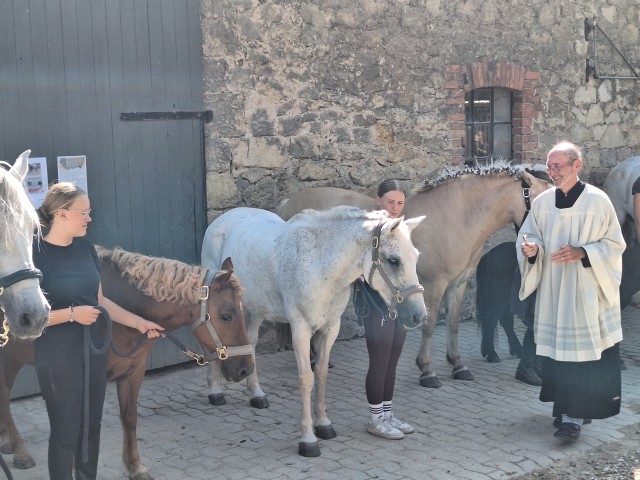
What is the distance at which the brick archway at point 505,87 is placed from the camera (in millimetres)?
9266

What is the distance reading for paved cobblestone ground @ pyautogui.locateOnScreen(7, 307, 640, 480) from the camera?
5285 mm

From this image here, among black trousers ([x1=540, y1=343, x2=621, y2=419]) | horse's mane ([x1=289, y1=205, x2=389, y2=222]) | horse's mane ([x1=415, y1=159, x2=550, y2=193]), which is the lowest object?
black trousers ([x1=540, y1=343, x2=621, y2=419])

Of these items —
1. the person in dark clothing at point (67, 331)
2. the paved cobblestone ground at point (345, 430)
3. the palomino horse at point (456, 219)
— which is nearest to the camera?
the person in dark clothing at point (67, 331)

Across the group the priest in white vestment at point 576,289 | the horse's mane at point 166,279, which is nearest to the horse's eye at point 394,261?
the horse's mane at point 166,279

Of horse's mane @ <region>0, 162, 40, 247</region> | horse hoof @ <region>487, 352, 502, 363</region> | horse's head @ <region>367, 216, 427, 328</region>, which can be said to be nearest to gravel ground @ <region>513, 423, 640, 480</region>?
horse's head @ <region>367, 216, 427, 328</region>

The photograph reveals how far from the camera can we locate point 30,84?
646 centimetres

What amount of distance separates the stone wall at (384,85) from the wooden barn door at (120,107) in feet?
0.84

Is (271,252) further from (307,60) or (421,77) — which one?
(421,77)

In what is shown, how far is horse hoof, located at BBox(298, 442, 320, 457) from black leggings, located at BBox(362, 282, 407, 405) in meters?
0.57

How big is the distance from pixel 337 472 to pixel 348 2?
4.97 meters

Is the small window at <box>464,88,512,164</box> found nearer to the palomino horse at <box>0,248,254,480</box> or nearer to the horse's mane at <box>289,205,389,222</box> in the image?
the horse's mane at <box>289,205,389,222</box>

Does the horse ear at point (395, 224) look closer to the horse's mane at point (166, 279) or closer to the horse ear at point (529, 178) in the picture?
the horse's mane at point (166, 279)

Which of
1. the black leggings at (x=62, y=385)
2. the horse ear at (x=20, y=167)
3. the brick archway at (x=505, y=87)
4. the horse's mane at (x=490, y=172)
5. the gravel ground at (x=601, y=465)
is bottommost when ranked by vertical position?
the gravel ground at (x=601, y=465)

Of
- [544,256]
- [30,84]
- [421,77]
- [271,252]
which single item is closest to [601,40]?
[421,77]
